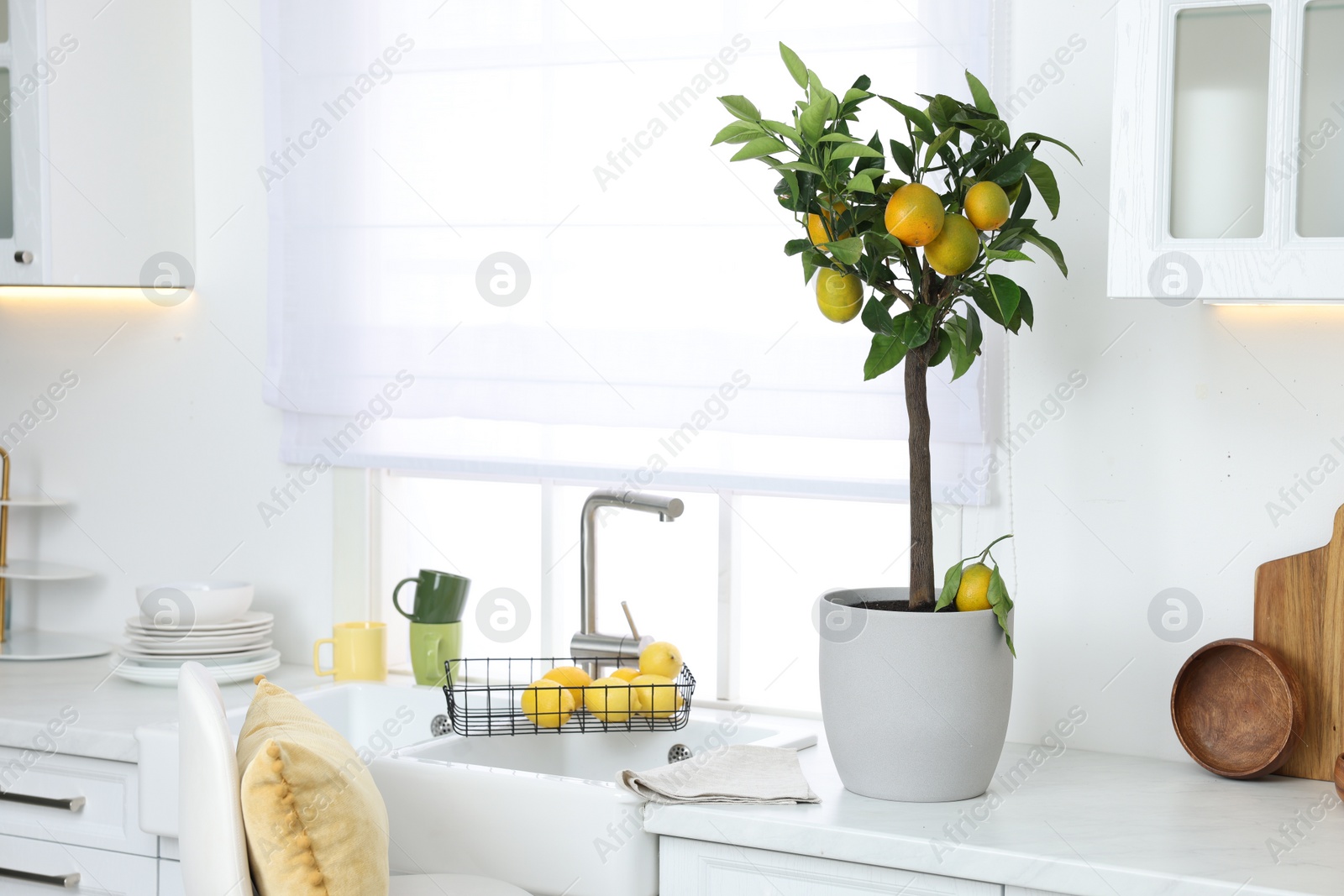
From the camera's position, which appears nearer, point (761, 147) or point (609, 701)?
point (761, 147)

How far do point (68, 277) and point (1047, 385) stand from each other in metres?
1.63

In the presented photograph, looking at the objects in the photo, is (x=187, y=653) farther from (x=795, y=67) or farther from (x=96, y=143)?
(x=795, y=67)

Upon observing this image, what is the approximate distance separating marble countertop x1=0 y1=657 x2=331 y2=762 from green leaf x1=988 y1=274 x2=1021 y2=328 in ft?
4.11

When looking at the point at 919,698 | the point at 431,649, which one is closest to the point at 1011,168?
the point at 919,698

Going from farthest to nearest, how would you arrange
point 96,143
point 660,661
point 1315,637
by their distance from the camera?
1. point 96,143
2. point 660,661
3. point 1315,637

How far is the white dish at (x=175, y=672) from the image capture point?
6.97 ft

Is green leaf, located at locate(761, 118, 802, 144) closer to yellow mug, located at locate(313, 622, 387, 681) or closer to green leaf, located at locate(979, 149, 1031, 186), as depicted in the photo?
green leaf, located at locate(979, 149, 1031, 186)

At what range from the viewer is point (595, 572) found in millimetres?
2037

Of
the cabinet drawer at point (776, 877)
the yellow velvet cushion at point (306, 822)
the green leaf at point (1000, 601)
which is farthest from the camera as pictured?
the green leaf at point (1000, 601)

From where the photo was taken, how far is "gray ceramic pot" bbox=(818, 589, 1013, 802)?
1.48 meters

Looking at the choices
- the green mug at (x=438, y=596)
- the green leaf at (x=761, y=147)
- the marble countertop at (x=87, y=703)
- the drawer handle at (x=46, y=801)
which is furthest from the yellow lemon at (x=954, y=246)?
the drawer handle at (x=46, y=801)

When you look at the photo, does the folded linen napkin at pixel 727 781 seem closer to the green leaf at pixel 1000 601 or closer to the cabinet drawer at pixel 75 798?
the green leaf at pixel 1000 601

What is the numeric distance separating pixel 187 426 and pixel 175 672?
1.73 feet

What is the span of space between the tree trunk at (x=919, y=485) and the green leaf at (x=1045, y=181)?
223 mm
